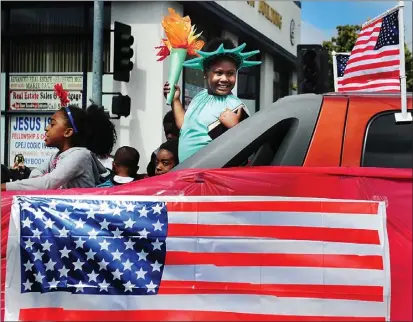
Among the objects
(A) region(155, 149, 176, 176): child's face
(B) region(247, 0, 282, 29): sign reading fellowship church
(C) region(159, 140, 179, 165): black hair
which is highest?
(B) region(247, 0, 282, 29): sign reading fellowship church

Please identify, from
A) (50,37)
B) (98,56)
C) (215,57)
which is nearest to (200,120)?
(215,57)

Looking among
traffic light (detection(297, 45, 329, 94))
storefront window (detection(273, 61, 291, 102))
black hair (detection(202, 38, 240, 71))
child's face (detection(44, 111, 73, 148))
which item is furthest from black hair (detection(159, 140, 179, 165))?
storefront window (detection(273, 61, 291, 102))

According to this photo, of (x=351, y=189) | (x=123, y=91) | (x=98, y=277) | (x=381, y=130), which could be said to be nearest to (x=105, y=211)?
(x=98, y=277)

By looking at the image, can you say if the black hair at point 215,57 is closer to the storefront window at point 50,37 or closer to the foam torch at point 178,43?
the foam torch at point 178,43

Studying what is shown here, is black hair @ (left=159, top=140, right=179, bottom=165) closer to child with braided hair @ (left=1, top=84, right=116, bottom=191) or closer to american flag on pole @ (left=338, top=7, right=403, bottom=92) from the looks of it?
child with braided hair @ (left=1, top=84, right=116, bottom=191)

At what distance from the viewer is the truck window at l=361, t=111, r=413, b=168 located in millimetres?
2725

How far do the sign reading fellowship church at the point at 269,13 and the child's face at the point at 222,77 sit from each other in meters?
16.0

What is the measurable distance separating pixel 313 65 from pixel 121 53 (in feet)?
14.8

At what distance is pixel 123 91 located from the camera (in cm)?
1411

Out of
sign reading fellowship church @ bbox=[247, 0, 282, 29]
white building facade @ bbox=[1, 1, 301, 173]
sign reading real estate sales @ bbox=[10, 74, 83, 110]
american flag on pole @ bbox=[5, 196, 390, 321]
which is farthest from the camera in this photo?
sign reading fellowship church @ bbox=[247, 0, 282, 29]

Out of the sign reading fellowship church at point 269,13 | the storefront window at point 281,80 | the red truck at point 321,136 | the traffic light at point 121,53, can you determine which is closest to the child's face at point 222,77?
the red truck at point 321,136

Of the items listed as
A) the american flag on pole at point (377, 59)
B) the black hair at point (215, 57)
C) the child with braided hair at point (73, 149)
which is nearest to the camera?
the american flag on pole at point (377, 59)

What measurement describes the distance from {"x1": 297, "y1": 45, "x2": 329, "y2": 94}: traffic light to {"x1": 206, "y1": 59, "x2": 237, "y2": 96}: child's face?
5520mm

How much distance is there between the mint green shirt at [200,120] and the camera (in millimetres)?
3826
